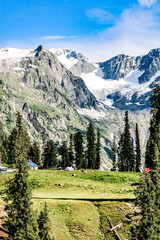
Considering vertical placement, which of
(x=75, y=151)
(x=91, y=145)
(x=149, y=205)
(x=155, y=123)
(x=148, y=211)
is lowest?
(x=148, y=211)

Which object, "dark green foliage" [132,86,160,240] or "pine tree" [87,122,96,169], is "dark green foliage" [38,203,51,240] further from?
"pine tree" [87,122,96,169]

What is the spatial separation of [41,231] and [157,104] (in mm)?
21883

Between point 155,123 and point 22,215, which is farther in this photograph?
point 155,123

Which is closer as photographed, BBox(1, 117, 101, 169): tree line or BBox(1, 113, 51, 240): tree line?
BBox(1, 113, 51, 240): tree line

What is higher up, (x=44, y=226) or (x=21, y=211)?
(x=21, y=211)

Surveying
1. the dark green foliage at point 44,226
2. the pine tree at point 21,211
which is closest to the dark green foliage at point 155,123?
the dark green foliage at point 44,226

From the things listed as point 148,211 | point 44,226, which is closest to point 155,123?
point 148,211

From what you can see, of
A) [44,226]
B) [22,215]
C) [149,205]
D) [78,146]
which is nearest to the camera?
[149,205]

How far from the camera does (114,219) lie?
32906 mm

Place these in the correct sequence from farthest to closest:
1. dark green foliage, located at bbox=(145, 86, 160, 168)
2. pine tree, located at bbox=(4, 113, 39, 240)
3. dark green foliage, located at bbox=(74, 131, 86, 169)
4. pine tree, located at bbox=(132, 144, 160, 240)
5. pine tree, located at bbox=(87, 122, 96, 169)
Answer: dark green foliage, located at bbox=(74, 131, 86, 169) < pine tree, located at bbox=(87, 122, 96, 169) < dark green foliage, located at bbox=(145, 86, 160, 168) < pine tree, located at bbox=(4, 113, 39, 240) < pine tree, located at bbox=(132, 144, 160, 240)

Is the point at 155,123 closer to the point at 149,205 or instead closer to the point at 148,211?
the point at 149,205

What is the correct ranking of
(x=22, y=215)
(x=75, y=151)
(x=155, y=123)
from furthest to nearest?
1. (x=75, y=151)
2. (x=155, y=123)
3. (x=22, y=215)

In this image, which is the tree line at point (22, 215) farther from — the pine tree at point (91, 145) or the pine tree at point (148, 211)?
the pine tree at point (91, 145)

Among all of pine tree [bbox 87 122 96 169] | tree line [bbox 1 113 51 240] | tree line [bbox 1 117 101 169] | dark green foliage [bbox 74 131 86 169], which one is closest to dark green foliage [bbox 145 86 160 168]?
tree line [bbox 1 113 51 240]
